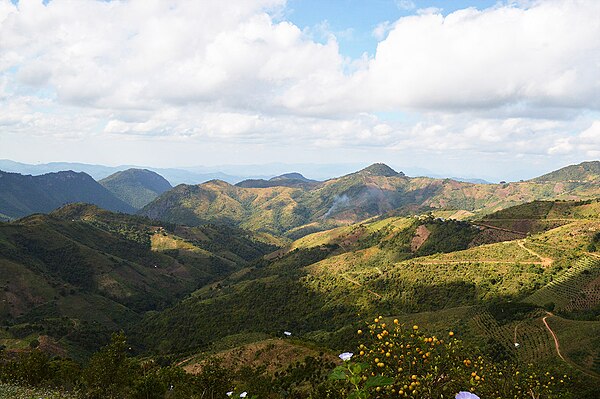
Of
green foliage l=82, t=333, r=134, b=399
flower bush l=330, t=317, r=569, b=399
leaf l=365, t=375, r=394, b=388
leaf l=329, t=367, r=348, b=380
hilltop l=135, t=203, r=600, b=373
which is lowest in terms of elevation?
hilltop l=135, t=203, r=600, b=373

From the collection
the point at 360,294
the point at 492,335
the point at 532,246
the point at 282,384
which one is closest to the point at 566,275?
the point at 532,246

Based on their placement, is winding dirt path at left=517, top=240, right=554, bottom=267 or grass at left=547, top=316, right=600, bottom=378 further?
winding dirt path at left=517, top=240, right=554, bottom=267

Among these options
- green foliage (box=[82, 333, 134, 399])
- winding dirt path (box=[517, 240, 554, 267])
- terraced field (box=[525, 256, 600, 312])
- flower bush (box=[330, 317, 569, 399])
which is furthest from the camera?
winding dirt path (box=[517, 240, 554, 267])

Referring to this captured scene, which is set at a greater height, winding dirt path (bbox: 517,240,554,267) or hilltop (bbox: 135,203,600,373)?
winding dirt path (bbox: 517,240,554,267)

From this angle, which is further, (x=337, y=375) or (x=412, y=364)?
(x=412, y=364)

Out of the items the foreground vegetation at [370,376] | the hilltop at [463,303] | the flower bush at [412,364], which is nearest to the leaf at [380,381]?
the foreground vegetation at [370,376]

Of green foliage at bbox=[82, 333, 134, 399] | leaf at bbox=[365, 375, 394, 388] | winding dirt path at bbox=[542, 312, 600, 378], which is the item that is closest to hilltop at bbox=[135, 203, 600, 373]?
winding dirt path at bbox=[542, 312, 600, 378]

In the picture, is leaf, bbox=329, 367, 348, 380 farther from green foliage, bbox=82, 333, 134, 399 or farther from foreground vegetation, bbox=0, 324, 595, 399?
green foliage, bbox=82, 333, 134, 399

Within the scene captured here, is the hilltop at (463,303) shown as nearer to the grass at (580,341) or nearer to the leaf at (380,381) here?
the grass at (580,341)

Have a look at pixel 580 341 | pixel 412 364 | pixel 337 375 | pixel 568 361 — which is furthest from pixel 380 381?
pixel 580 341

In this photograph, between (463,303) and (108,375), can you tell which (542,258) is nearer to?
(463,303)

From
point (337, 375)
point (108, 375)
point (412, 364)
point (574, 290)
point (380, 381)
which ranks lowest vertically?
point (574, 290)

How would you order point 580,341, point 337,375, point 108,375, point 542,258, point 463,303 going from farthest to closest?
point 542,258 < point 463,303 < point 580,341 < point 108,375 < point 337,375

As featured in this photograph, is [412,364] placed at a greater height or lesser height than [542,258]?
greater
